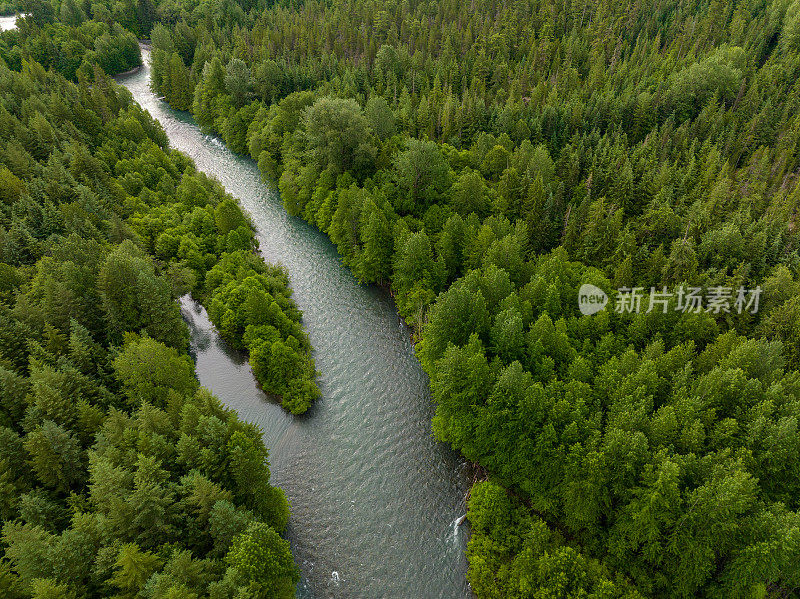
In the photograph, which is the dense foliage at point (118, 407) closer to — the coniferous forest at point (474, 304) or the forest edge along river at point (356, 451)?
the coniferous forest at point (474, 304)

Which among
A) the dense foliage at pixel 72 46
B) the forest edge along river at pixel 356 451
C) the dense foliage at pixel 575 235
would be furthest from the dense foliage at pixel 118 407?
the dense foliage at pixel 72 46

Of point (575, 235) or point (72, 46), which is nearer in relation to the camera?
point (575, 235)

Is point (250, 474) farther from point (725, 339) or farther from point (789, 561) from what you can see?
point (725, 339)

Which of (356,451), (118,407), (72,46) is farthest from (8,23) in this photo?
(356,451)

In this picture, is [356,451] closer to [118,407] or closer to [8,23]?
[118,407]

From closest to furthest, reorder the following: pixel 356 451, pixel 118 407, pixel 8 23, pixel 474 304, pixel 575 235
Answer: pixel 118 407
pixel 474 304
pixel 356 451
pixel 575 235
pixel 8 23

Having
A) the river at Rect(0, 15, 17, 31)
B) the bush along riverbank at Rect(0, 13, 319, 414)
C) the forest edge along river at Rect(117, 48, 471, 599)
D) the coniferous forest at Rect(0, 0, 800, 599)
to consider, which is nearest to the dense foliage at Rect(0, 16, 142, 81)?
the river at Rect(0, 15, 17, 31)

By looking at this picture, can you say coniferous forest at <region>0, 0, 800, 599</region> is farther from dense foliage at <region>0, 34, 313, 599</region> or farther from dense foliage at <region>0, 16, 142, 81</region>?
dense foliage at <region>0, 16, 142, 81</region>
